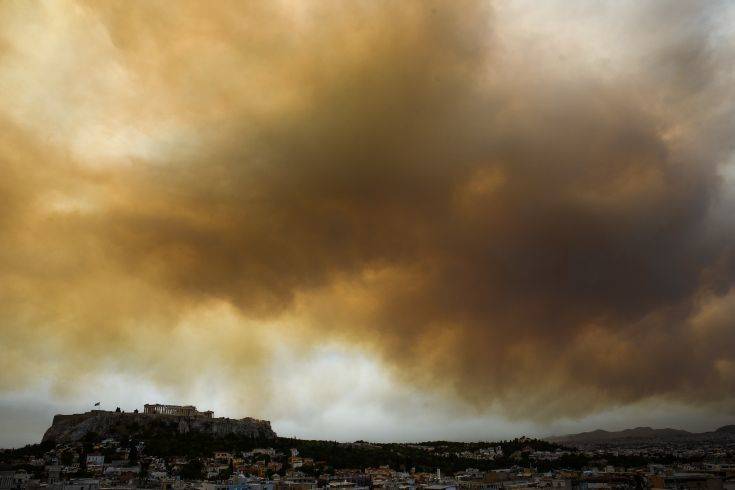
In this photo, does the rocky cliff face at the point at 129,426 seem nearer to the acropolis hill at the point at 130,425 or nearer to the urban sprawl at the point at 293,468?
the acropolis hill at the point at 130,425

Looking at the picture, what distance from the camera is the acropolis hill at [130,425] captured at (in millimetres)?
174500

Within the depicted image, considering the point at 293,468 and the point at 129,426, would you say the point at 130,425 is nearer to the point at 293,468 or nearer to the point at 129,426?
the point at 129,426

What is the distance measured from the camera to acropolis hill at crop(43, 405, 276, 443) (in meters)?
174

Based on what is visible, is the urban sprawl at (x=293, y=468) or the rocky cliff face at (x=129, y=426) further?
the rocky cliff face at (x=129, y=426)

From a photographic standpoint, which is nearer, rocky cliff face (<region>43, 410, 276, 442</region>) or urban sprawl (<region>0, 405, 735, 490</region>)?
urban sprawl (<region>0, 405, 735, 490</region>)

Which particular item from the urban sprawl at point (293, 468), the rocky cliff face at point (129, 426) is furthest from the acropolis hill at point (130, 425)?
the urban sprawl at point (293, 468)

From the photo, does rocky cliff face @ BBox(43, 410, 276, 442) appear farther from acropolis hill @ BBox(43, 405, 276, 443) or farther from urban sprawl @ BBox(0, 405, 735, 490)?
urban sprawl @ BBox(0, 405, 735, 490)

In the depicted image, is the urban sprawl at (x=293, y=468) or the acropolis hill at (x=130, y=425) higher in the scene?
the acropolis hill at (x=130, y=425)

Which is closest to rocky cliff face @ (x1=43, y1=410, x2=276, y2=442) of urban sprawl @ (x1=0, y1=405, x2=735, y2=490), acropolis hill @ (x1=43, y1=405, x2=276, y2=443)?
acropolis hill @ (x1=43, y1=405, x2=276, y2=443)

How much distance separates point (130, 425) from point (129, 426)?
53 cm

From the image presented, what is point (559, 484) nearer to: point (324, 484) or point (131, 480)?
point (324, 484)

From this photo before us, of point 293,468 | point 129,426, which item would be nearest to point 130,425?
point 129,426

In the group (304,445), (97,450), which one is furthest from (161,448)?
(304,445)

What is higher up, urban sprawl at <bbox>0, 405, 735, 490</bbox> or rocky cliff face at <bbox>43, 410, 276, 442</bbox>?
rocky cliff face at <bbox>43, 410, 276, 442</bbox>
